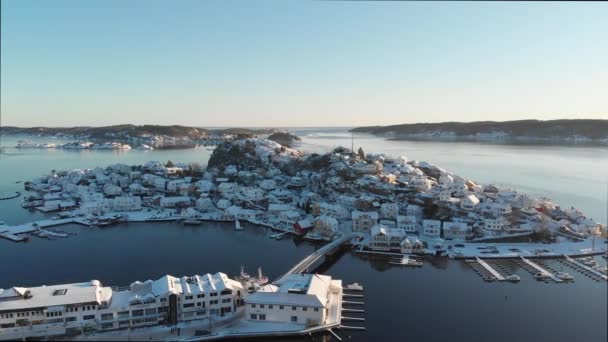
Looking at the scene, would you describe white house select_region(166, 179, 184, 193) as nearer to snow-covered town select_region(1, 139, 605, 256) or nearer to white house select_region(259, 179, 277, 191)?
snow-covered town select_region(1, 139, 605, 256)

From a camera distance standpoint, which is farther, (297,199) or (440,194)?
(297,199)

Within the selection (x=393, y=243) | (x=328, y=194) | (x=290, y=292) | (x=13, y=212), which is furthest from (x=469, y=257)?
(x=13, y=212)

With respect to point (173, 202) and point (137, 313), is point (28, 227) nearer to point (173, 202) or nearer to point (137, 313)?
point (173, 202)

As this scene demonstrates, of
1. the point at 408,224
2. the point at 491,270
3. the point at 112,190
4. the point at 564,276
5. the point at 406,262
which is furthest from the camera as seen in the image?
the point at 112,190

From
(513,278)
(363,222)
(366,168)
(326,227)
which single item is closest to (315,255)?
(326,227)

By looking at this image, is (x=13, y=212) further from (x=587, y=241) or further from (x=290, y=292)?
(x=587, y=241)

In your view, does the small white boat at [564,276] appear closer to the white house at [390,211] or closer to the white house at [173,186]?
the white house at [390,211]

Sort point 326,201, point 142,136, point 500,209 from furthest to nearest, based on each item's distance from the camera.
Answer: point 142,136 < point 326,201 < point 500,209
